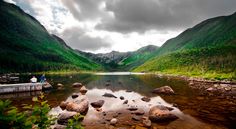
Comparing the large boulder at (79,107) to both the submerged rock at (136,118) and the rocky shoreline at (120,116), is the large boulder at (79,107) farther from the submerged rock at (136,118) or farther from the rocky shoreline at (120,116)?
the submerged rock at (136,118)

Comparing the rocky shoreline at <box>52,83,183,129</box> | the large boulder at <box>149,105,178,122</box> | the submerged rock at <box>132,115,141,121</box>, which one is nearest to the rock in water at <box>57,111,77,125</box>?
the rocky shoreline at <box>52,83,183,129</box>

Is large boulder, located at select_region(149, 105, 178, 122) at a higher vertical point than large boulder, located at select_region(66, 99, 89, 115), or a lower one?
lower

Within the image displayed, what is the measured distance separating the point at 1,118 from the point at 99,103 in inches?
1057

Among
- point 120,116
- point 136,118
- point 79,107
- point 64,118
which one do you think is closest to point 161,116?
point 136,118

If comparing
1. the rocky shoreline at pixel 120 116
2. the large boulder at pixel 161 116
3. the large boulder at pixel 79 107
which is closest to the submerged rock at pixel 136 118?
the rocky shoreline at pixel 120 116

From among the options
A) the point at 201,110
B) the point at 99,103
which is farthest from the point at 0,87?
the point at 201,110

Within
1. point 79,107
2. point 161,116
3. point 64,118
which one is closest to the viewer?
point 64,118

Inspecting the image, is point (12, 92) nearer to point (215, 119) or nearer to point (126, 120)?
point (126, 120)

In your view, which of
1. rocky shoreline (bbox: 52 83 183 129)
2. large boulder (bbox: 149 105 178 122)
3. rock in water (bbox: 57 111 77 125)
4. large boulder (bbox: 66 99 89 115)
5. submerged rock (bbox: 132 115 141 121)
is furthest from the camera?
large boulder (bbox: 66 99 89 115)

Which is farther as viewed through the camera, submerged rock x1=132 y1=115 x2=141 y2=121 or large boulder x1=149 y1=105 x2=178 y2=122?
submerged rock x1=132 y1=115 x2=141 y2=121

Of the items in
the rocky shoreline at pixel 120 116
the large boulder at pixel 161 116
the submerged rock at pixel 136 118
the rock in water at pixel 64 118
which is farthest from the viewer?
the submerged rock at pixel 136 118

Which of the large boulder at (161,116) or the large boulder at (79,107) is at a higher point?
the large boulder at (79,107)

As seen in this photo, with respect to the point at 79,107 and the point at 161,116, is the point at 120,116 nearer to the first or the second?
the point at 161,116

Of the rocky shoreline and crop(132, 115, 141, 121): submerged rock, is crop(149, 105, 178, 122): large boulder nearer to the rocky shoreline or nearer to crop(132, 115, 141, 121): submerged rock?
the rocky shoreline
